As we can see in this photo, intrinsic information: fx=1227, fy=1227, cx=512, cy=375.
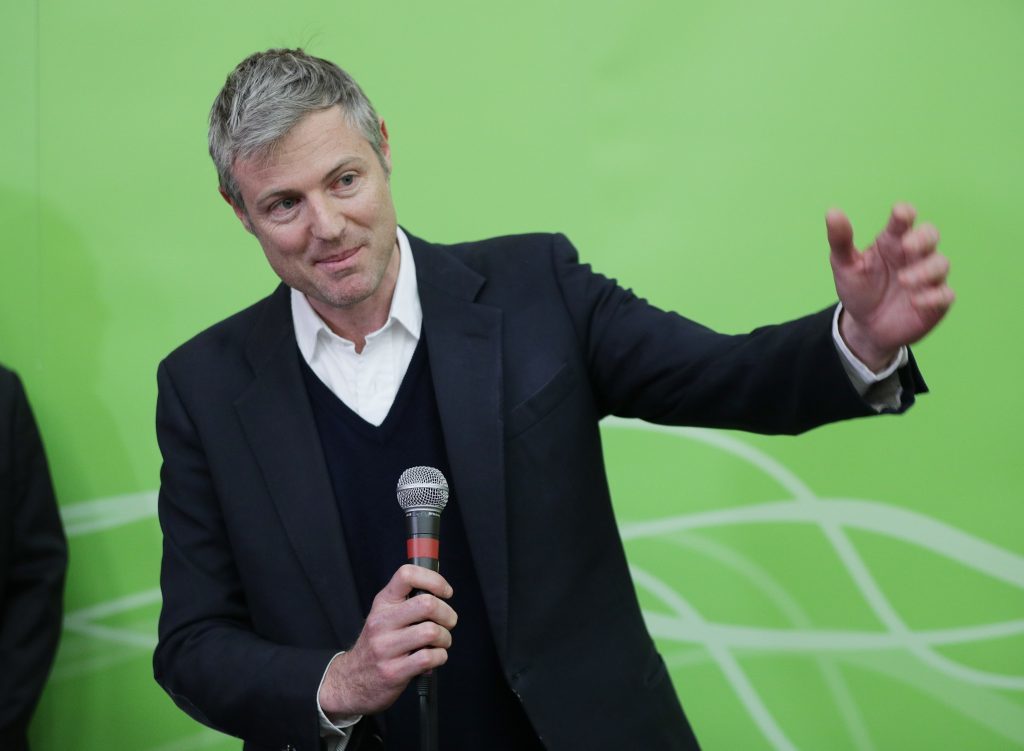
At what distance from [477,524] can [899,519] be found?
131cm

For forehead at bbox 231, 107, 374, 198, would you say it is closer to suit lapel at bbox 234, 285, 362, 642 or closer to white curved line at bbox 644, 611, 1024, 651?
suit lapel at bbox 234, 285, 362, 642

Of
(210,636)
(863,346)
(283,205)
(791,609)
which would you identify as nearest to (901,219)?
(863,346)

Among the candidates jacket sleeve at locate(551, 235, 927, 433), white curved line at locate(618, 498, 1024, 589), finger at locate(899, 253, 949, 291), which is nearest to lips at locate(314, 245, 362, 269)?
jacket sleeve at locate(551, 235, 927, 433)

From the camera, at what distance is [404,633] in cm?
151

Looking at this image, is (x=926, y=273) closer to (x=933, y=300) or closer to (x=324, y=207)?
(x=933, y=300)

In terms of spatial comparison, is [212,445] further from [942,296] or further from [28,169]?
[28,169]

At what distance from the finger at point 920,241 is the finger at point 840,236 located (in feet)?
0.23

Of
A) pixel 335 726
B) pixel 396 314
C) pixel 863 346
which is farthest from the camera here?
pixel 396 314

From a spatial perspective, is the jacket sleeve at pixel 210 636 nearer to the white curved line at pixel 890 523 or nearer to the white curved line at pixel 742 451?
the white curved line at pixel 742 451

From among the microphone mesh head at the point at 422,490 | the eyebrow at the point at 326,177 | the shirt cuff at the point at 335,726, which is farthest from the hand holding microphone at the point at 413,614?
the eyebrow at the point at 326,177

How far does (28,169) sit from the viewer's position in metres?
3.10

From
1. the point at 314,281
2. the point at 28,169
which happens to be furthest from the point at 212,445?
the point at 28,169

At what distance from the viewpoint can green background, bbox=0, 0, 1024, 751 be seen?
2.78 m

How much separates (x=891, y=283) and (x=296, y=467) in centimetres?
98
